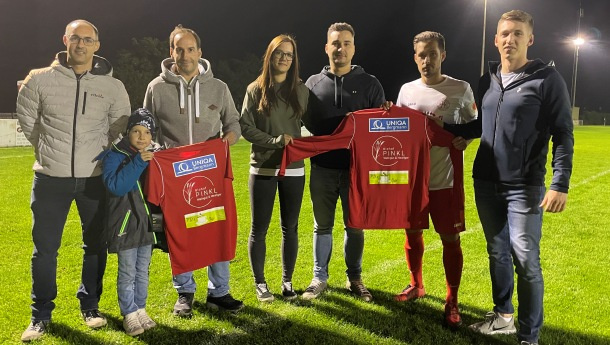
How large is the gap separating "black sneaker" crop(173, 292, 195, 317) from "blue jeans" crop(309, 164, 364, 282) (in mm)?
1195

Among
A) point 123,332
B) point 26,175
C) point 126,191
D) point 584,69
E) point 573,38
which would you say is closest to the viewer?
point 126,191

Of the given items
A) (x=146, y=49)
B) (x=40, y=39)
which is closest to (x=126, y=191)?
(x=146, y=49)

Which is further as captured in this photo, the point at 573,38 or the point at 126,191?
the point at 573,38

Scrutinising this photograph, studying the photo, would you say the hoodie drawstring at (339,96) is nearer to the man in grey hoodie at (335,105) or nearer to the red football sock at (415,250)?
the man in grey hoodie at (335,105)

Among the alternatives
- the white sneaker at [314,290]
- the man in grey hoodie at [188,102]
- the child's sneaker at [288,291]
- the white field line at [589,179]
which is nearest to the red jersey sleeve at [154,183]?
the man in grey hoodie at [188,102]

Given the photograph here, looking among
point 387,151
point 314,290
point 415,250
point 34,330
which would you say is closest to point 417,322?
point 415,250

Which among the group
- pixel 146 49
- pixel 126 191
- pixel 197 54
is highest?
pixel 146 49

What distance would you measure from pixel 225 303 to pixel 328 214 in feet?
3.95

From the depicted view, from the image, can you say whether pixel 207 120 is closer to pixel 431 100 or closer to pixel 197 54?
pixel 197 54

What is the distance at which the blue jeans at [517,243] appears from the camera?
3.44 metres

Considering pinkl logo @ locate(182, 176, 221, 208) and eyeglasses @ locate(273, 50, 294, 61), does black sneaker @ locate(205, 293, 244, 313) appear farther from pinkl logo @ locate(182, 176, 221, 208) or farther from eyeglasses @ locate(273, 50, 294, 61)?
eyeglasses @ locate(273, 50, 294, 61)

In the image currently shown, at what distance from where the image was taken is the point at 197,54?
13.1 ft

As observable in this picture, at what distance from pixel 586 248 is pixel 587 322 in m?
2.88

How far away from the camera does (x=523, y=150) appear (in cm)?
343
